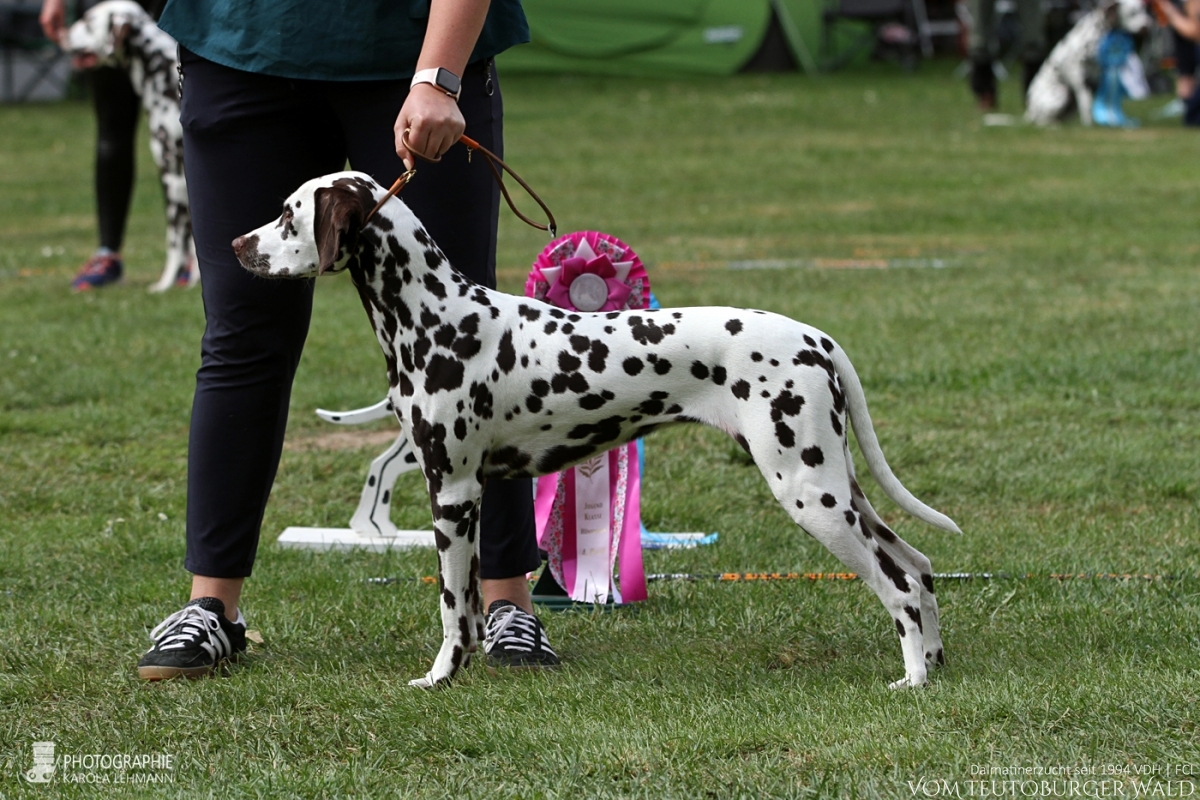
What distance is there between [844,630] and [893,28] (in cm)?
2666

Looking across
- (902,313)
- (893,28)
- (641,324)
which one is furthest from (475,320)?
(893,28)

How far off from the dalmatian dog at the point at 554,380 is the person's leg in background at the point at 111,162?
242 inches

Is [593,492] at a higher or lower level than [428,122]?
lower

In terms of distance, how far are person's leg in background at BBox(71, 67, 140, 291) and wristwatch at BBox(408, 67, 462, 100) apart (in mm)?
6235

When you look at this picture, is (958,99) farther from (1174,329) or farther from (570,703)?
(570,703)

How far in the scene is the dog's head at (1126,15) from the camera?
18.1 metres

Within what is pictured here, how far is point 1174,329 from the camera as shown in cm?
749

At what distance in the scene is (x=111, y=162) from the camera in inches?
356

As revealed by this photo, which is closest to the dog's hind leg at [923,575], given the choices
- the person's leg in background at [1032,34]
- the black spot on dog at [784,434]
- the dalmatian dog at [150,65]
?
the black spot on dog at [784,434]

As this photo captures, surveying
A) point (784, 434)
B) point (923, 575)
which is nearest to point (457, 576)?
point (784, 434)

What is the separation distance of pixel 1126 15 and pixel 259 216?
16.9 m

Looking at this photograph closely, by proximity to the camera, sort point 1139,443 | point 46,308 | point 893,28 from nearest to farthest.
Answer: point 1139,443, point 46,308, point 893,28

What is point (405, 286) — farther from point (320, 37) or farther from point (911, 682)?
point (911, 682)

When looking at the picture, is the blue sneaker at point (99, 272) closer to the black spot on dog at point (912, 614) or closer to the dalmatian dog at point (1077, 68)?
the black spot on dog at point (912, 614)
